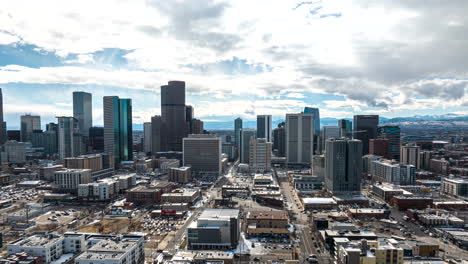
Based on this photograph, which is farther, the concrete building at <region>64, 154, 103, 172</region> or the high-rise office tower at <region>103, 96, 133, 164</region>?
the high-rise office tower at <region>103, 96, 133, 164</region>

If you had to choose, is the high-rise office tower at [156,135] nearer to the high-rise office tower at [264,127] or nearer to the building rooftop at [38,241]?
the high-rise office tower at [264,127]

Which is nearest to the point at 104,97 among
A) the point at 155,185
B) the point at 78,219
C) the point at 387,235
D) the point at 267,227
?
the point at 155,185

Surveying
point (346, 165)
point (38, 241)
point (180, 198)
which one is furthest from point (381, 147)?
point (38, 241)

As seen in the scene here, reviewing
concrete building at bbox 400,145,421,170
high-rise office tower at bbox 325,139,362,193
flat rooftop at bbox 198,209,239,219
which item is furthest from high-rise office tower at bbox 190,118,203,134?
flat rooftop at bbox 198,209,239,219

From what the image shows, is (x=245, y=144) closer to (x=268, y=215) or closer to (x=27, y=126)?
(x=268, y=215)

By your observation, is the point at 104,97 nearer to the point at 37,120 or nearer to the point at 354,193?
the point at 37,120

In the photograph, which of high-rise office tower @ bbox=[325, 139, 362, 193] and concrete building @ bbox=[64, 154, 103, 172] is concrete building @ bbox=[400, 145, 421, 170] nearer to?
high-rise office tower @ bbox=[325, 139, 362, 193]

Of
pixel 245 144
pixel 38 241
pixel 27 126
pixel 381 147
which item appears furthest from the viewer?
pixel 27 126

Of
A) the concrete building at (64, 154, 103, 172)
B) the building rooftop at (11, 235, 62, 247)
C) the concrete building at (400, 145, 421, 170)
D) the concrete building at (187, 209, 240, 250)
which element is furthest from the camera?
the concrete building at (400, 145, 421, 170)
